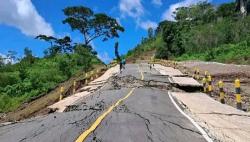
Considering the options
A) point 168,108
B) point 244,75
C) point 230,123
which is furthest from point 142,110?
point 244,75

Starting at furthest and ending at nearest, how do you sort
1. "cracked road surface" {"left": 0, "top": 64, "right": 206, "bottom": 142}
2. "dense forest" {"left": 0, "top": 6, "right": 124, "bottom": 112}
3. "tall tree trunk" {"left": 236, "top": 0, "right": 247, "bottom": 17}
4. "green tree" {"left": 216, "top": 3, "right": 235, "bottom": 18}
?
"green tree" {"left": 216, "top": 3, "right": 235, "bottom": 18} < "tall tree trunk" {"left": 236, "top": 0, "right": 247, "bottom": 17} < "dense forest" {"left": 0, "top": 6, "right": 124, "bottom": 112} < "cracked road surface" {"left": 0, "top": 64, "right": 206, "bottom": 142}

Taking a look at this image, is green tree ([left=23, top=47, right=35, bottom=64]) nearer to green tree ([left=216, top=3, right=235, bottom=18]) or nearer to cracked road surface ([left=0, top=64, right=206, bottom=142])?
green tree ([left=216, top=3, right=235, bottom=18])

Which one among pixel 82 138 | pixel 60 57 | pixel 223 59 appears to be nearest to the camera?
pixel 82 138

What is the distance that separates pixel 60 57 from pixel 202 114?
60694mm

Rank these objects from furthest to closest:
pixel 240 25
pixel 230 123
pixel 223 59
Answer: pixel 240 25 → pixel 223 59 → pixel 230 123

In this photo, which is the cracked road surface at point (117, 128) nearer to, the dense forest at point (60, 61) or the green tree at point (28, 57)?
the dense forest at point (60, 61)

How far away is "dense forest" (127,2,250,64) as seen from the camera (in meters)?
69.1

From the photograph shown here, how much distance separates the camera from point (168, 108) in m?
18.5

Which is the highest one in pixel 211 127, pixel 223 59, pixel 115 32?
pixel 115 32

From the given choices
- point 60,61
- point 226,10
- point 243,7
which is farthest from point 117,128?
point 226,10

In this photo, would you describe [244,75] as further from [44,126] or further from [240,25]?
[240,25]

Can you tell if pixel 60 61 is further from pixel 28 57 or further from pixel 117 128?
pixel 117 128

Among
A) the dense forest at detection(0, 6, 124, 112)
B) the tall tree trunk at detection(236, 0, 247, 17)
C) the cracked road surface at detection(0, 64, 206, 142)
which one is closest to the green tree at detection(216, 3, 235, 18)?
the tall tree trunk at detection(236, 0, 247, 17)

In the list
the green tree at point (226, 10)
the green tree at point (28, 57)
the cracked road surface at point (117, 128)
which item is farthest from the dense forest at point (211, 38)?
the cracked road surface at point (117, 128)
